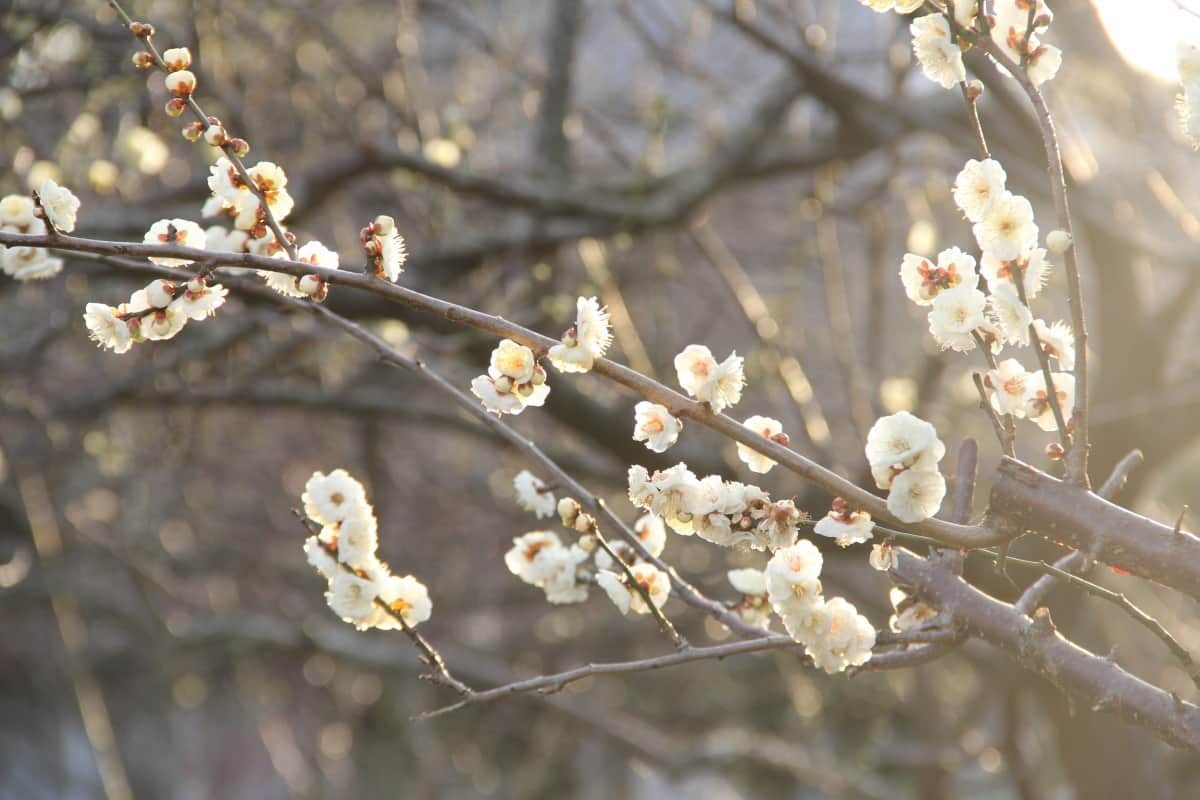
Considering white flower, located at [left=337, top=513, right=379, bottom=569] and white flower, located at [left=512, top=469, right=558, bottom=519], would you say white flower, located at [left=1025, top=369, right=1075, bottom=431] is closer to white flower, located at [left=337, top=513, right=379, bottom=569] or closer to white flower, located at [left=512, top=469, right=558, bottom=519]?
white flower, located at [left=512, top=469, right=558, bottom=519]

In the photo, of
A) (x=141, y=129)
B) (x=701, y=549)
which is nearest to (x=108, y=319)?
(x=141, y=129)

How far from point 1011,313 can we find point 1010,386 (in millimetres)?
173

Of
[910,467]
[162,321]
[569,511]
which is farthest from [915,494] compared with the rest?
[162,321]

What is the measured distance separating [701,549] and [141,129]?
16.7 feet

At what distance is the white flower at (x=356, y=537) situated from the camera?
1947 millimetres

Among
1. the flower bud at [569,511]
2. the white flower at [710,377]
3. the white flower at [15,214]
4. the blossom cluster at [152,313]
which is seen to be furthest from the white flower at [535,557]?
the white flower at [15,214]

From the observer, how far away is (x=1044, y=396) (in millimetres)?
1789

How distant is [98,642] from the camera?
409 inches

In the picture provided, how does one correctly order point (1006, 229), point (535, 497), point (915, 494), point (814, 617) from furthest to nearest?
point (535, 497) → point (814, 617) → point (1006, 229) → point (915, 494)

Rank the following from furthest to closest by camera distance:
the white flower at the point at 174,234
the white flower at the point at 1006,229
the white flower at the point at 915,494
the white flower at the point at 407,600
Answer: the white flower at the point at 407,600
the white flower at the point at 174,234
the white flower at the point at 1006,229
the white flower at the point at 915,494

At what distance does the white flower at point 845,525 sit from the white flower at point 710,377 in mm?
213

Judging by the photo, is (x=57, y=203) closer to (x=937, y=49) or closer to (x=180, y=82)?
(x=180, y=82)

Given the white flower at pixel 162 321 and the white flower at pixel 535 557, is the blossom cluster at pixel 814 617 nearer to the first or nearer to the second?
the white flower at pixel 535 557

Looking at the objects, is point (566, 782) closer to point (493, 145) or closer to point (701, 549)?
point (701, 549)
